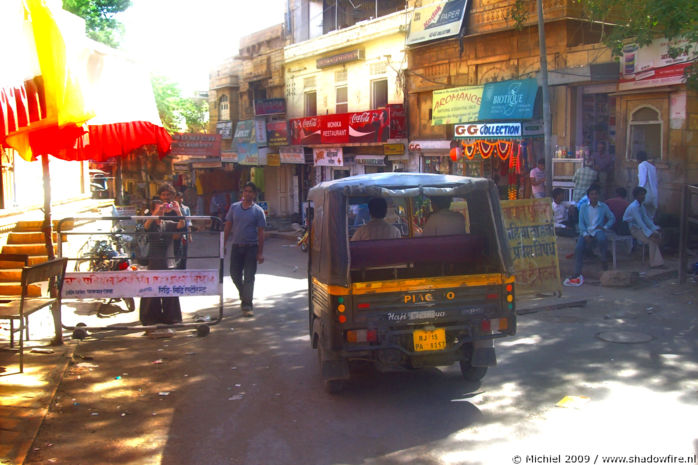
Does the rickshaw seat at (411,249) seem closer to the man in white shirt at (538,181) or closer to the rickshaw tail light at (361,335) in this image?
the rickshaw tail light at (361,335)

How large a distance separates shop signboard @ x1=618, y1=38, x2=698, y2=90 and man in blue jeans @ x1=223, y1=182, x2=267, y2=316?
842cm

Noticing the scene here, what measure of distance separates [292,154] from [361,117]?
18.1 ft

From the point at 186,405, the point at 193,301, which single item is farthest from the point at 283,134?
the point at 186,405

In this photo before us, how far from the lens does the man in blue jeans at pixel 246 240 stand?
10648mm

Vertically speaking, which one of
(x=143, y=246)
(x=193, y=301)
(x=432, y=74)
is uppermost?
(x=432, y=74)

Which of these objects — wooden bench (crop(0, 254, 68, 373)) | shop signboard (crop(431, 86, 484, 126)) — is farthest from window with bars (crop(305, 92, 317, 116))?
wooden bench (crop(0, 254, 68, 373))

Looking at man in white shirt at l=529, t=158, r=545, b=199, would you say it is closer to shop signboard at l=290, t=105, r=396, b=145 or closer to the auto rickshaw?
shop signboard at l=290, t=105, r=396, b=145

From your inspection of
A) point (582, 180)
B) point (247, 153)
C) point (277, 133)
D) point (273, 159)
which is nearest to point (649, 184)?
point (582, 180)

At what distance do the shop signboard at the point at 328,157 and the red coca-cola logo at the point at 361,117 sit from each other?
1884 mm

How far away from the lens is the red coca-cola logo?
944 inches

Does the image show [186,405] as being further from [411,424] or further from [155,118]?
[155,118]

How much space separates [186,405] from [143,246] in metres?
5.21

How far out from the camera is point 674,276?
1196cm

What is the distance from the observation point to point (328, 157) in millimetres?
26969
